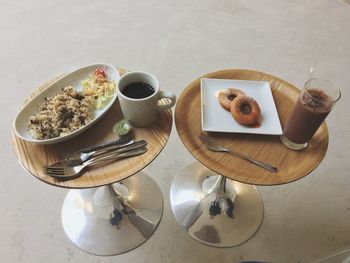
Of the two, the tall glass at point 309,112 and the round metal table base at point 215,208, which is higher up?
the tall glass at point 309,112

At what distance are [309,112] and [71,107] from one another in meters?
0.69

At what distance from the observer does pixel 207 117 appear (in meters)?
0.96

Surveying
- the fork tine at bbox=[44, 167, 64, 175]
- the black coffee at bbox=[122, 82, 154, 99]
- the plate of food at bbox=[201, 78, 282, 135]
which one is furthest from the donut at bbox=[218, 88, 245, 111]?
the fork tine at bbox=[44, 167, 64, 175]

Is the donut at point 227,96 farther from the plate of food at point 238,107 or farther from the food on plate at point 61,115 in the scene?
the food on plate at point 61,115

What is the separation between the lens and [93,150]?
34.1 inches

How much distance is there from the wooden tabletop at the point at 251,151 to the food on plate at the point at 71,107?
0.26 metres

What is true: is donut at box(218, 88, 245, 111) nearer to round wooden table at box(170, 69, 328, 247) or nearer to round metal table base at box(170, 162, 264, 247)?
round wooden table at box(170, 69, 328, 247)

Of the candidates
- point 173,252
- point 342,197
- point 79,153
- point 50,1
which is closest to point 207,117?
point 79,153

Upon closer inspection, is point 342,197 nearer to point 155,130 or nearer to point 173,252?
point 173,252

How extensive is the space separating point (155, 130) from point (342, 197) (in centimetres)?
105

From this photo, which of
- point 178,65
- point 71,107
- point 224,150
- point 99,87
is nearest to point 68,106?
point 71,107

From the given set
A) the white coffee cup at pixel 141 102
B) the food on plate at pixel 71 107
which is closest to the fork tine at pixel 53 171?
the food on plate at pixel 71 107

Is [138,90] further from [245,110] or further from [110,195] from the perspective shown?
[110,195]

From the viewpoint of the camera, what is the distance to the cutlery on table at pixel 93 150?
33.5 inches
